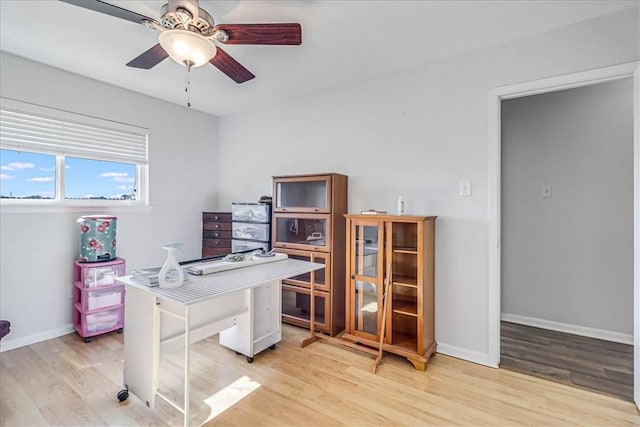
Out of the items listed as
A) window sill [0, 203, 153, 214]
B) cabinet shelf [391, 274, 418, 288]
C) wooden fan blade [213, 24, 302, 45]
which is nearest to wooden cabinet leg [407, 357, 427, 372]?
cabinet shelf [391, 274, 418, 288]

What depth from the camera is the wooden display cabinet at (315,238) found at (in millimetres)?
2832

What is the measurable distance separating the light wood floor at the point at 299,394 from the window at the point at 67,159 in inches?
55.1

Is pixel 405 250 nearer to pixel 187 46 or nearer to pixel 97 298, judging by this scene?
pixel 187 46

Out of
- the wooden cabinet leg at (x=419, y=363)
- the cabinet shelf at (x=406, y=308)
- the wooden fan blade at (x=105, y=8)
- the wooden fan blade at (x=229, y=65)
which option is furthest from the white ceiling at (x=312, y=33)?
the wooden cabinet leg at (x=419, y=363)

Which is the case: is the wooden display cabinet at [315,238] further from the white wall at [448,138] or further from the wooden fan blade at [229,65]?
the wooden fan blade at [229,65]

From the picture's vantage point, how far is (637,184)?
1.87 meters

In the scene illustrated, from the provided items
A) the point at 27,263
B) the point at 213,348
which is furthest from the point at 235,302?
the point at 27,263

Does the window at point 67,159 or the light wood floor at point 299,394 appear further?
the window at point 67,159

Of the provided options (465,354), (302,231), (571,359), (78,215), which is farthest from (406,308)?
(78,215)

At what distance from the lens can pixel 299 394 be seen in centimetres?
196

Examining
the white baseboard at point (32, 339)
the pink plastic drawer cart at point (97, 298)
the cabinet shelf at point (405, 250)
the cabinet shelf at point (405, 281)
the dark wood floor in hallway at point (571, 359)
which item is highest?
the cabinet shelf at point (405, 250)

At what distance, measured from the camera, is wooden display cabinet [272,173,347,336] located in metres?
2.83

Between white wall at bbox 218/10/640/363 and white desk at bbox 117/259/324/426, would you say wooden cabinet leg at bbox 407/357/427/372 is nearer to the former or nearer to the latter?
white wall at bbox 218/10/640/363

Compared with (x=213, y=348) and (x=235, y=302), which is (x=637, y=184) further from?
(x=213, y=348)
